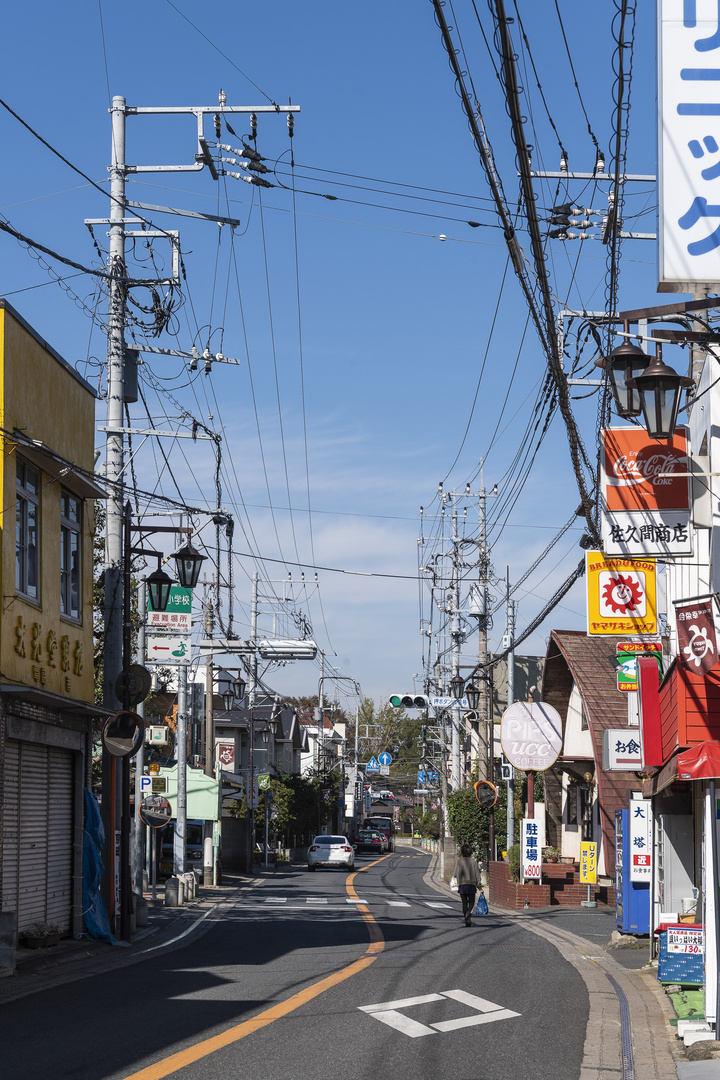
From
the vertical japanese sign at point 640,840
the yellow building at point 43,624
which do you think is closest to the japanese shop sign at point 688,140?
the yellow building at point 43,624

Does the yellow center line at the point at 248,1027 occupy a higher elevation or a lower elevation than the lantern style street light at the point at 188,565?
lower

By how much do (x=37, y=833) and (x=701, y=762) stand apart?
11469 mm

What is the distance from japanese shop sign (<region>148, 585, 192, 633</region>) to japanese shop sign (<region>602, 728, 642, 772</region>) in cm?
1081

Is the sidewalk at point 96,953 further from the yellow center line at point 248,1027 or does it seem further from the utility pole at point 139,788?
the yellow center line at point 248,1027

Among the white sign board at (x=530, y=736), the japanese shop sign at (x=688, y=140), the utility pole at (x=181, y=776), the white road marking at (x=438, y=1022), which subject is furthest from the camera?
the utility pole at (x=181, y=776)

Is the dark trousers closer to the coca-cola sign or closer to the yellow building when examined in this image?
the yellow building

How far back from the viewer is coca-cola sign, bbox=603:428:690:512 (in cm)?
1341

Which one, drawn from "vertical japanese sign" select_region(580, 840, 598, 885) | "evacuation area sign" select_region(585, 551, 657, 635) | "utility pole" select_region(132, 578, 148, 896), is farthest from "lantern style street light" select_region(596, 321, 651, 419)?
"vertical japanese sign" select_region(580, 840, 598, 885)

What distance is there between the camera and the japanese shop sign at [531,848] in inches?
1146

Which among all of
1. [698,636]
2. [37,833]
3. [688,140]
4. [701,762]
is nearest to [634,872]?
[701,762]

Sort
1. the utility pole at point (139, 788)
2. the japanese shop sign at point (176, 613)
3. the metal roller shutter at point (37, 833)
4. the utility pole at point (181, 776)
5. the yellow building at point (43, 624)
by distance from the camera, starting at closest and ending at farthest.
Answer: the yellow building at point (43, 624) < the metal roller shutter at point (37, 833) < the utility pole at point (139, 788) < the japanese shop sign at point (176, 613) < the utility pole at point (181, 776)

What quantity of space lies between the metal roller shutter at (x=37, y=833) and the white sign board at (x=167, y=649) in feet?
27.1

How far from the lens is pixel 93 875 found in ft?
66.5

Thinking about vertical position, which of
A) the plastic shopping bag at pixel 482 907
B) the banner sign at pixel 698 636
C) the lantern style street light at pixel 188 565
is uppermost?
the lantern style street light at pixel 188 565
